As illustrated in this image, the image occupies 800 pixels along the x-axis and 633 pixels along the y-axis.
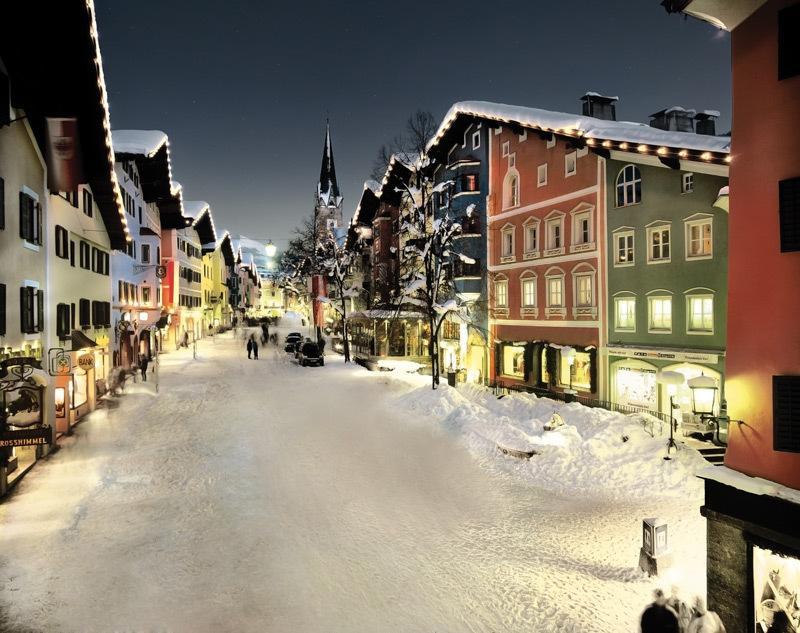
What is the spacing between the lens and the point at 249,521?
34.9 feet

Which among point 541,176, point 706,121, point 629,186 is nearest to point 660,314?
point 629,186

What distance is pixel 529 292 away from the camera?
26734mm

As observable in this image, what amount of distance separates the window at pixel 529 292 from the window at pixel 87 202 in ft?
67.7

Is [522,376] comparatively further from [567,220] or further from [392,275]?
[392,275]

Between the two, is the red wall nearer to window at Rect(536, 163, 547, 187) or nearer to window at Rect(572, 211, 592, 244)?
window at Rect(572, 211, 592, 244)

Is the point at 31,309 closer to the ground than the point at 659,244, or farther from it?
closer to the ground

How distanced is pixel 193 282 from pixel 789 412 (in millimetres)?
55827

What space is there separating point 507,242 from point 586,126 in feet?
28.1

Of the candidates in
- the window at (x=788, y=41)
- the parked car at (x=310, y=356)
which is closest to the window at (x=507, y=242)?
the parked car at (x=310, y=356)

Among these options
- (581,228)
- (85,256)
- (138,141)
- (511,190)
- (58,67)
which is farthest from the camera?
(138,141)

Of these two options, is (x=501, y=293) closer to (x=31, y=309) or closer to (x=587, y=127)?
(x=587, y=127)

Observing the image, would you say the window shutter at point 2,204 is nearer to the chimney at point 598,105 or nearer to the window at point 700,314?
the window at point 700,314

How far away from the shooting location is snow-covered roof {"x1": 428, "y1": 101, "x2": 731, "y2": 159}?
16.2m

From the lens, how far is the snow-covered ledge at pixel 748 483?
6562 millimetres
